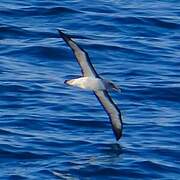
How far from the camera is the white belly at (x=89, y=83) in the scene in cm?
1856

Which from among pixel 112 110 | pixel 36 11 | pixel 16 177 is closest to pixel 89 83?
pixel 112 110

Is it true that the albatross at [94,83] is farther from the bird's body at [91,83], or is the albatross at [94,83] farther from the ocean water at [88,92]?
the ocean water at [88,92]

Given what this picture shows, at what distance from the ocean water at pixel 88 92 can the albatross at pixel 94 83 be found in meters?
0.47

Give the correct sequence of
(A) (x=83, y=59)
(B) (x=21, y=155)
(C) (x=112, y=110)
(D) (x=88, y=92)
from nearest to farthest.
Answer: (A) (x=83, y=59) → (B) (x=21, y=155) → (C) (x=112, y=110) → (D) (x=88, y=92)

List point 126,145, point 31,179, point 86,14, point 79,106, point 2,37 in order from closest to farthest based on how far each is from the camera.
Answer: point 31,179 → point 126,145 → point 79,106 → point 2,37 → point 86,14

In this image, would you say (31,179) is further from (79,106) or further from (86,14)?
(86,14)

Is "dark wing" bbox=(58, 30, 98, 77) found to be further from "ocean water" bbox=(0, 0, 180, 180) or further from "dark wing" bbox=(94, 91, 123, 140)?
"ocean water" bbox=(0, 0, 180, 180)

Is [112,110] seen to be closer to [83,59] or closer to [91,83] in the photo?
[91,83]

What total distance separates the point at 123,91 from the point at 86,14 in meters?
5.99

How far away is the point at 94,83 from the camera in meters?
18.7

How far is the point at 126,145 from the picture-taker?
19.8 m

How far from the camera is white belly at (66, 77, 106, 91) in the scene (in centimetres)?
1856

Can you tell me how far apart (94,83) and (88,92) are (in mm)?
4441

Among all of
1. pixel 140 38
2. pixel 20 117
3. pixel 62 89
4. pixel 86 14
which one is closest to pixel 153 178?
pixel 20 117
